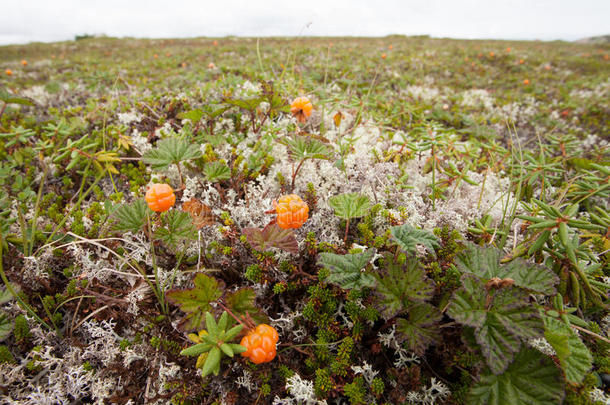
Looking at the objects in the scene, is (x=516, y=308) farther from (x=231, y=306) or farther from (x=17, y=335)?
(x=17, y=335)

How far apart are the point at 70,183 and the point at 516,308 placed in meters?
3.92

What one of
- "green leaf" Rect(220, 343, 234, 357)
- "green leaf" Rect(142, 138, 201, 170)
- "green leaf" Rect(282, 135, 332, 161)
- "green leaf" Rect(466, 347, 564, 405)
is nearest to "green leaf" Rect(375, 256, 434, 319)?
"green leaf" Rect(466, 347, 564, 405)

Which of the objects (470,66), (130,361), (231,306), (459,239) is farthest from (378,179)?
(470,66)

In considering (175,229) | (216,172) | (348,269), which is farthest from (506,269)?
(216,172)

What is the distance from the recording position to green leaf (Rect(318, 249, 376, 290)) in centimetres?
170

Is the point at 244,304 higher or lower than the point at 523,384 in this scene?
higher

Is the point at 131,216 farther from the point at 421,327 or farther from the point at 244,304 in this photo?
the point at 421,327

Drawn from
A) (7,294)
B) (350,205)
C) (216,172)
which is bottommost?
(7,294)

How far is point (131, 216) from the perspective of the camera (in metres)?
2.15

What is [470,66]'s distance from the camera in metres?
10.2

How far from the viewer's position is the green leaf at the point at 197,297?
1.72 m

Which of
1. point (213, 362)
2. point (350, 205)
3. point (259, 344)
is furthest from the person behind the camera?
point (350, 205)

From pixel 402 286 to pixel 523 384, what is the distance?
0.70 metres

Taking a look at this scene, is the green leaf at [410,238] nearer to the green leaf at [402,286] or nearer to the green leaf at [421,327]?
the green leaf at [402,286]
